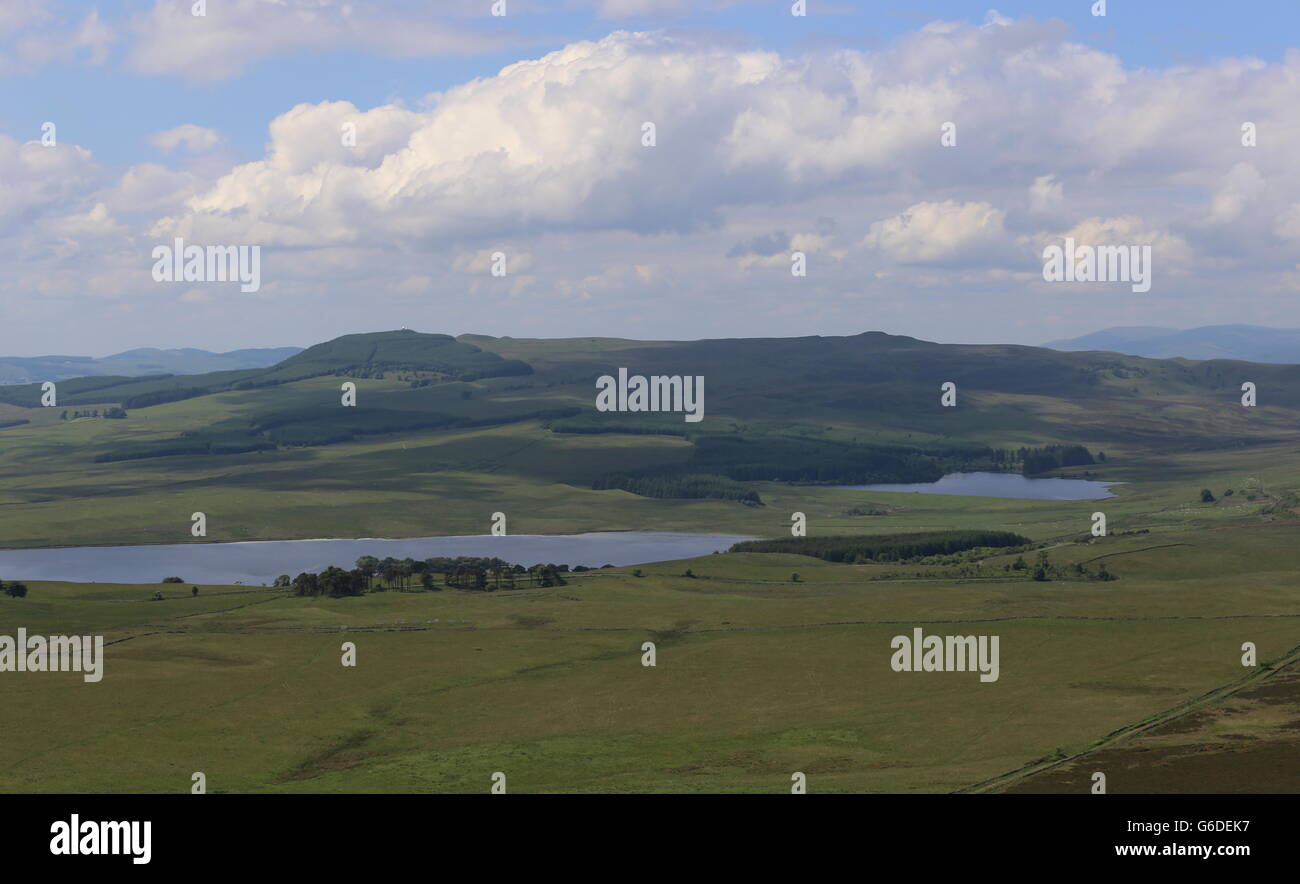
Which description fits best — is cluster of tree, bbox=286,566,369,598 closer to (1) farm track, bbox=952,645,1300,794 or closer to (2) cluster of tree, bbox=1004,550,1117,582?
(2) cluster of tree, bbox=1004,550,1117,582

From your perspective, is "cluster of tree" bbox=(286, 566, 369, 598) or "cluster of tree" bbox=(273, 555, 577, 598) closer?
"cluster of tree" bbox=(286, 566, 369, 598)

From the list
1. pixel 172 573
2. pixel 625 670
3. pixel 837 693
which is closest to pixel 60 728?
pixel 625 670

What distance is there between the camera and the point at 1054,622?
128 meters

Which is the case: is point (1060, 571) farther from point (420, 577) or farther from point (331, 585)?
point (331, 585)

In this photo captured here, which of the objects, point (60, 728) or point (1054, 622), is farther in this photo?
point (1054, 622)

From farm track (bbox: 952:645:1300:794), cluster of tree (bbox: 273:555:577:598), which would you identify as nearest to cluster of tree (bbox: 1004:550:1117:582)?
farm track (bbox: 952:645:1300:794)

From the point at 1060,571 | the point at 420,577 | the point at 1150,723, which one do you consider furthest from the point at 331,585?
the point at 1150,723

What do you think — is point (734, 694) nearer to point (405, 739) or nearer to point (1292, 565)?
point (405, 739)

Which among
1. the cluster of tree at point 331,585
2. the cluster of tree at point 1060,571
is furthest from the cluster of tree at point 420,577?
the cluster of tree at point 1060,571

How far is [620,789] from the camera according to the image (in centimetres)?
7112

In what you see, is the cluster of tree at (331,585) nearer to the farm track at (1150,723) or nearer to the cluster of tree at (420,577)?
the cluster of tree at (420,577)
